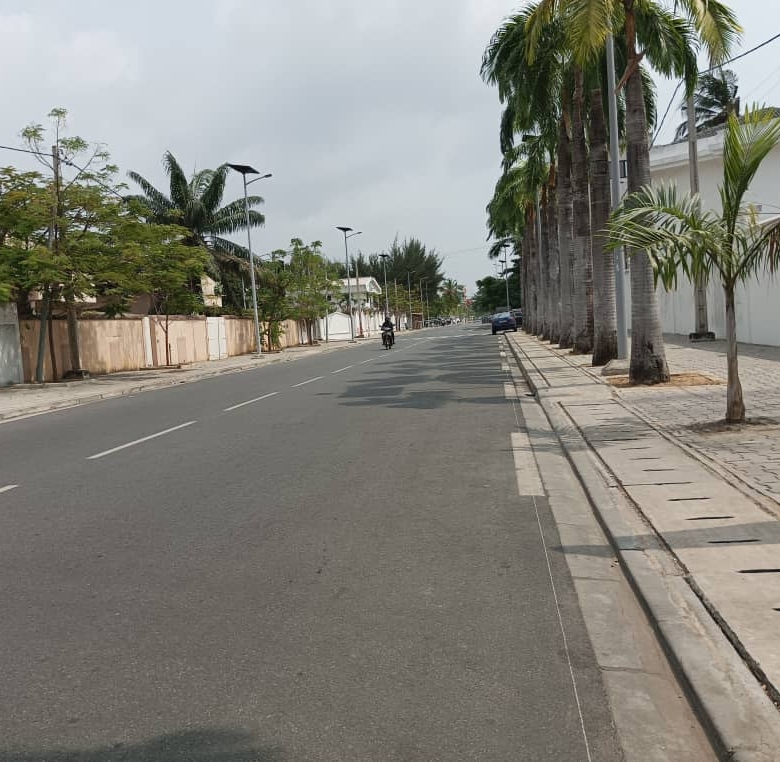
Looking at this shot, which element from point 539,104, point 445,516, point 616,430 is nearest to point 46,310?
point 539,104

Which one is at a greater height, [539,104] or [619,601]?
[539,104]

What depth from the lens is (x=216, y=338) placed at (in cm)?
4350

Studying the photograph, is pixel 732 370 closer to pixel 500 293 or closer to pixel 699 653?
pixel 699 653

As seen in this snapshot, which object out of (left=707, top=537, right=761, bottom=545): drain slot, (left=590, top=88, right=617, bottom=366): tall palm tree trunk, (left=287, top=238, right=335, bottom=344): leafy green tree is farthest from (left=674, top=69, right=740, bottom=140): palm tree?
(left=707, top=537, right=761, bottom=545): drain slot

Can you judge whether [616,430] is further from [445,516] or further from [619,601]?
[619,601]

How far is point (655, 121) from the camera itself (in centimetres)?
2381

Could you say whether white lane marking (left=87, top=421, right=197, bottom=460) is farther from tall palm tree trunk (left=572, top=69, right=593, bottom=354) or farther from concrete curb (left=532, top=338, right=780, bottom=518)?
tall palm tree trunk (left=572, top=69, right=593, bottom=354)

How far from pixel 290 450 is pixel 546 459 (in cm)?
306

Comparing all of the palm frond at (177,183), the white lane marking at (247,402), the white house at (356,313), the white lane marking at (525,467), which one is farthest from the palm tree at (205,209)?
the white lane marking at (525,467)

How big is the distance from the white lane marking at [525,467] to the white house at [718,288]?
13.3 meters

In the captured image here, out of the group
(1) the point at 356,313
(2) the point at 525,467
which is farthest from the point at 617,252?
(1) the point at 356,313

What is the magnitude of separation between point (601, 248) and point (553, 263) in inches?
548

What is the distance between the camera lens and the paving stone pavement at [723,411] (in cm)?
727

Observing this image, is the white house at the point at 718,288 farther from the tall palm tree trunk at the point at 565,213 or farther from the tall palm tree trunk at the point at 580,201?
the tall palm tree trunk at the point at 580,201
